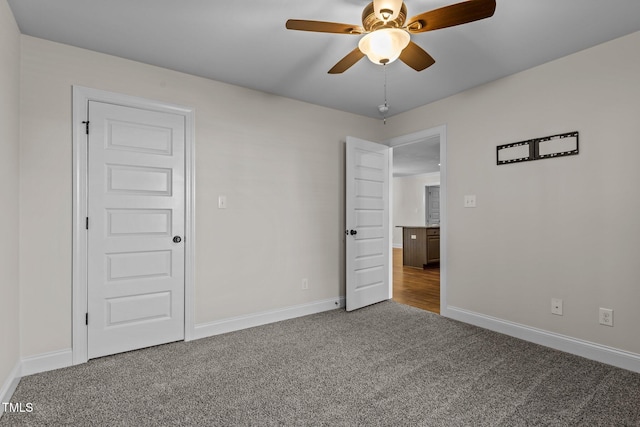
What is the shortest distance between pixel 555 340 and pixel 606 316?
1.39ft

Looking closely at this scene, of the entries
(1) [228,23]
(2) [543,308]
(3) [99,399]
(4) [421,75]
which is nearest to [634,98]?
(4) [421,75]

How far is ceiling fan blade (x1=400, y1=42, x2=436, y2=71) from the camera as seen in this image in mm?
1906

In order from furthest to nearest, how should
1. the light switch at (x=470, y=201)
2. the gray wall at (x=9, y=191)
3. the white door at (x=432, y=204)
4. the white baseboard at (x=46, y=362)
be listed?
the white door at (x=432, y=204), the light switch at (x=470, y=201), the white baseboard at (x=46, y=362), the gray wall at (x=9, y=191)

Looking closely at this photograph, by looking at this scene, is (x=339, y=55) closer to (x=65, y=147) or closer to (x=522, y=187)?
(x=522, y=187)

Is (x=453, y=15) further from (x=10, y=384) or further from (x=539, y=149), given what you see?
(x=10, y=384)

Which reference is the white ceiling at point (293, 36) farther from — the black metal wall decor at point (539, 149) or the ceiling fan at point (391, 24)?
the black metal wall decor at point (539, 149)

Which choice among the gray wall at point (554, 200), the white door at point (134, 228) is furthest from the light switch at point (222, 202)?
the gray wall at point (554, 200)

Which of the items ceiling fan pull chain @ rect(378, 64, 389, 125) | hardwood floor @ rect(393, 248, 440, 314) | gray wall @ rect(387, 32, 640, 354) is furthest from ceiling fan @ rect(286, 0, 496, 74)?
hardwood floor @ rect(393, 248, 440, 314)

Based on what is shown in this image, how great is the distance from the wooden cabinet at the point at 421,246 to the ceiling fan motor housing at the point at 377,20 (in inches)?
209

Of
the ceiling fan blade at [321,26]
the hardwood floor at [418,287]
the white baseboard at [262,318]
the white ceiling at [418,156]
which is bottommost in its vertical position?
the hardwood floor at [418,287]

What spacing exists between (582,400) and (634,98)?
81.8 inches

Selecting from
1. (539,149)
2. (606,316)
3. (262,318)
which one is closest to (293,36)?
(539,149)

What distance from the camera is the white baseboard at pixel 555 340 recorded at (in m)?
2.35

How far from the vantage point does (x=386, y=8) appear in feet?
5.35
